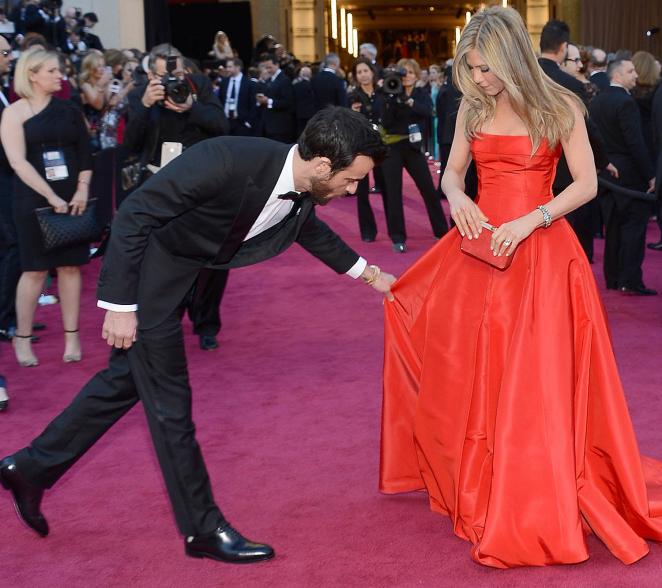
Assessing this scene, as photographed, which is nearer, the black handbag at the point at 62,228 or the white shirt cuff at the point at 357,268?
the white shirt cuff at the point at 357,268

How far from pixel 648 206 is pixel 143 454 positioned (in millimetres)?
4152

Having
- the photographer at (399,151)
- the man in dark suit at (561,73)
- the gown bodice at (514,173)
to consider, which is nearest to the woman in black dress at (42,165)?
the man in dark suit at (561,73)

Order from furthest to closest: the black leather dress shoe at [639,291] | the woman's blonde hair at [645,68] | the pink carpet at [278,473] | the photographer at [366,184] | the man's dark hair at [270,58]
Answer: the man's dark hair at [270,58], the photographer at [366,184], the woman's blonde hair at [645,68], the black leather dress shoe at [639,291], the pink carpet at [278,473]

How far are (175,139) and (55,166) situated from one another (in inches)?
24.9

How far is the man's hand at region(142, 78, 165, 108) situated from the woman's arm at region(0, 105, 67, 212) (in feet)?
2.09

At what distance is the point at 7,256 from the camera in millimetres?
5809

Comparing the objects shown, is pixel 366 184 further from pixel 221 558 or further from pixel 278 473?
pixel 221 558

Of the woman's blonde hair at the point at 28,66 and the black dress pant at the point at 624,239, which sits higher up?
the woman's blonde hair at the point at 28,66

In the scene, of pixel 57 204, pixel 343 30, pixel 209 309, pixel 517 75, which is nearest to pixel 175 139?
pixel 57 204

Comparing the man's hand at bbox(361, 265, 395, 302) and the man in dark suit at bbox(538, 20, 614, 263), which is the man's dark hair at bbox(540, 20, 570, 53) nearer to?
the man in dark suit at bbox(538, 20, 614, 263)

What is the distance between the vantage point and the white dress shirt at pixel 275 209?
2.75m

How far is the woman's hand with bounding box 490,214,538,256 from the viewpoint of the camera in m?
3.07

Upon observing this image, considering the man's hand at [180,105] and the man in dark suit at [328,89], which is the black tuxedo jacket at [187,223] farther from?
the man in dark suit at [328,89]

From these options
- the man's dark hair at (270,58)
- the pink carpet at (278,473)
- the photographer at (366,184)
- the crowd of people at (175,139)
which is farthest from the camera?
the man's dark hair at (270,58)
